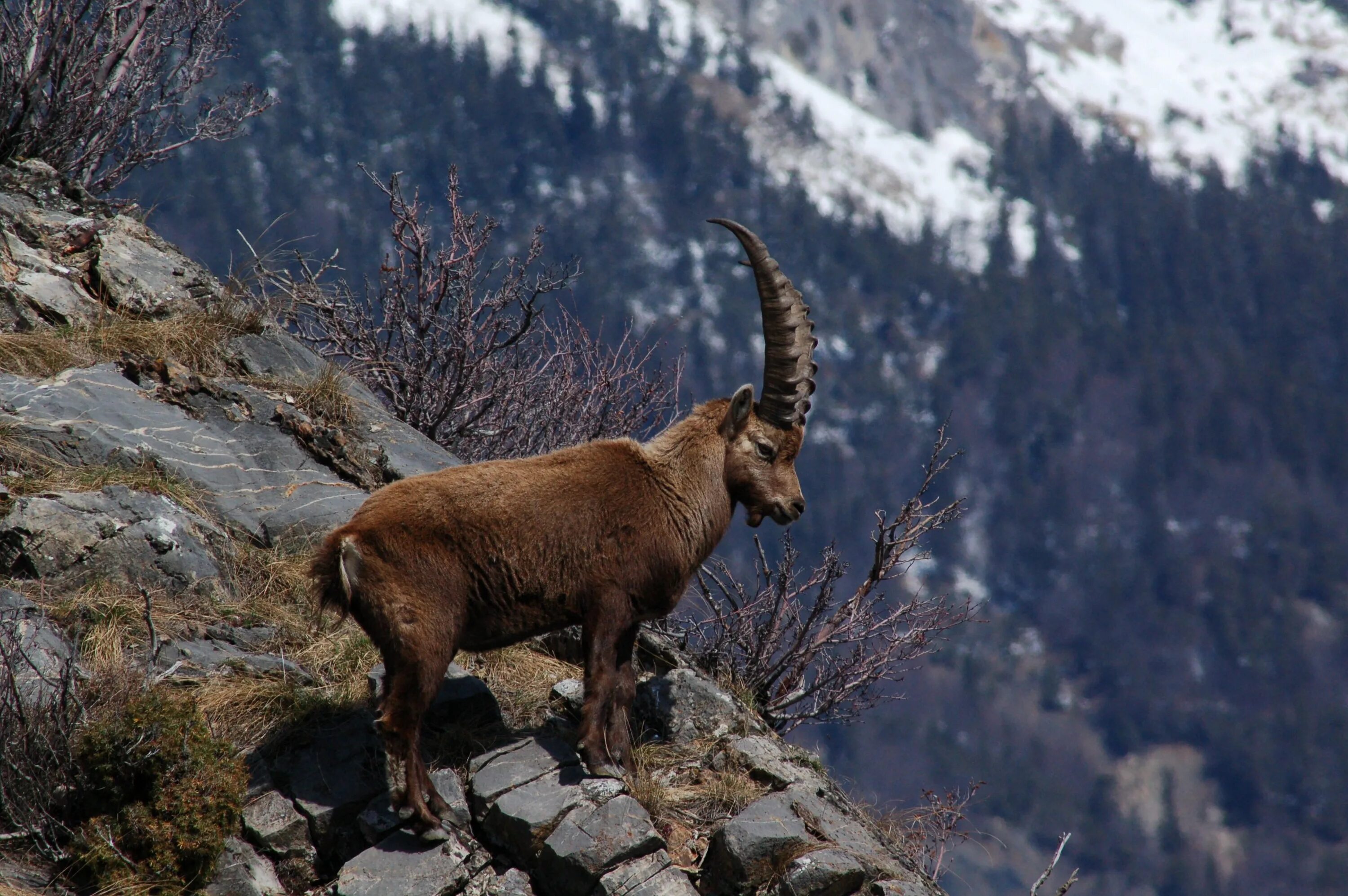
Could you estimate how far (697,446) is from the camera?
27.2 feet

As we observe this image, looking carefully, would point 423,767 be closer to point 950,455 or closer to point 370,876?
point 370,876

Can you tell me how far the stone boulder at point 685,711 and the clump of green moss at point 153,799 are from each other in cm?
255

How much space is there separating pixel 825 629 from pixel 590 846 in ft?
14.8

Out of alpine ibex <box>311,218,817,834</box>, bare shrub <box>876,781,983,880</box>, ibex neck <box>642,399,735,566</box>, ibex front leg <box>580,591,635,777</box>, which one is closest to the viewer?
A: alpine ibex <box>311,218,817,834</box>

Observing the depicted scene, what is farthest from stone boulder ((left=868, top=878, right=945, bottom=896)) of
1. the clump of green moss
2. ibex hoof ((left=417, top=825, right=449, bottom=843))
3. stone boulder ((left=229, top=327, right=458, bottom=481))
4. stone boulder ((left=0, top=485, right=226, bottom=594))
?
stone boulder ((left=229, top=327, right=458, bottom=481))

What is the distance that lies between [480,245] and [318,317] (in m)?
2.00

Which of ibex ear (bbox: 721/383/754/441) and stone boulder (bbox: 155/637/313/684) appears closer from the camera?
stone boulder (bbox: 155/637/313/684)

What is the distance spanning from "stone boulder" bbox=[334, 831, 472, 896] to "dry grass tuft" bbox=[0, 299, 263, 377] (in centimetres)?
536

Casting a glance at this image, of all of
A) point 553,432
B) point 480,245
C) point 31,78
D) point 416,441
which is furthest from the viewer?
point 553,432

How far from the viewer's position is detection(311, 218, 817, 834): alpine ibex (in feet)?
22.5

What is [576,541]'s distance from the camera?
745 cm

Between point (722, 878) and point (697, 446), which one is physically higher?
point (697, 446)

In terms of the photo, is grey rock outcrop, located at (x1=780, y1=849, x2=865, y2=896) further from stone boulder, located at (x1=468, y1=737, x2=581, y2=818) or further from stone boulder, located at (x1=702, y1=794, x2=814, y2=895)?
stone boulder, located at (x1=468, y1=737, x2=581, y2=818)

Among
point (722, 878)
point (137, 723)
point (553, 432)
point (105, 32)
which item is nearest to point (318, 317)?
point (553, 432)
